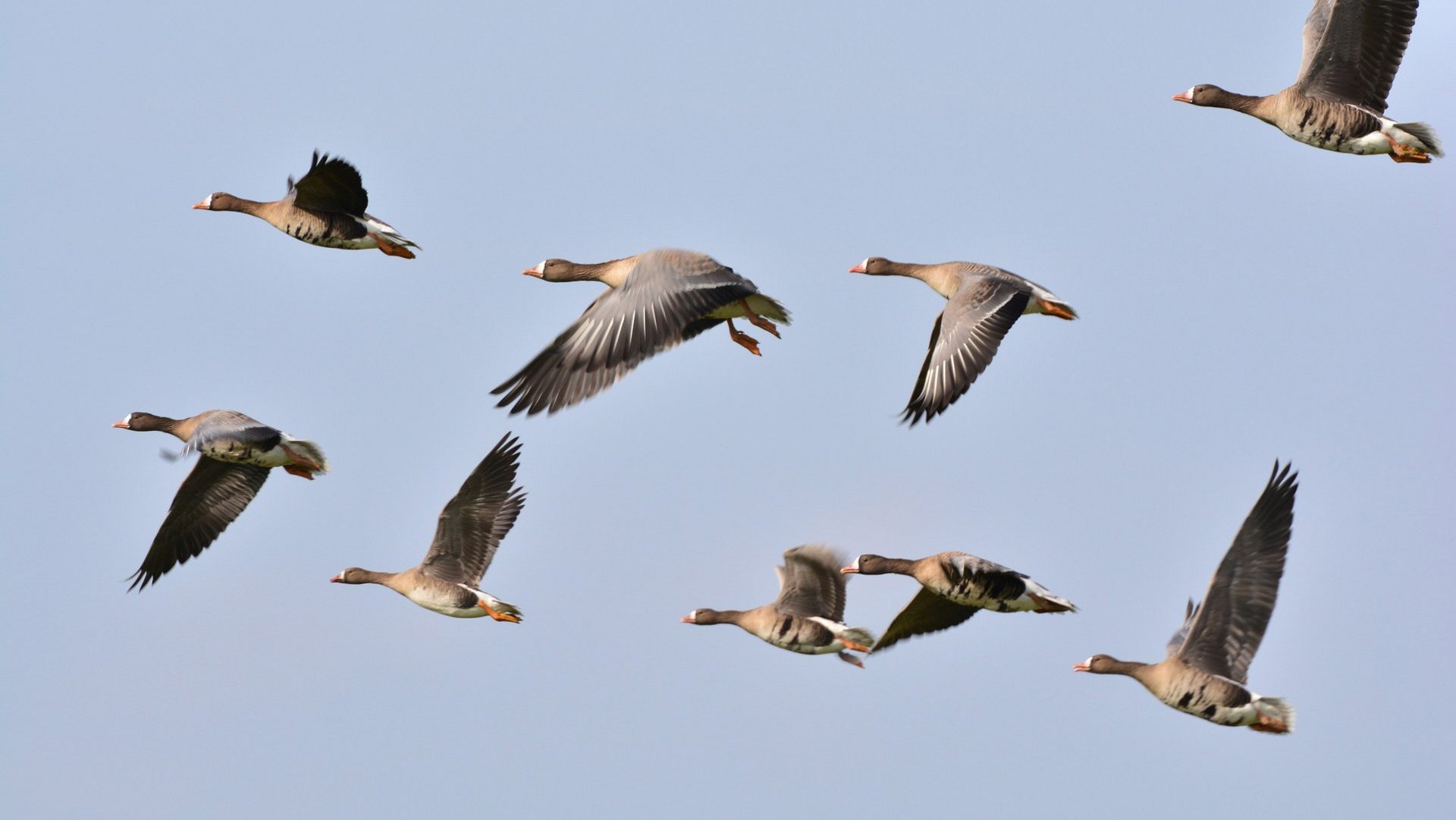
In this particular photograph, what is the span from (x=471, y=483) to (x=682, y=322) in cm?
860

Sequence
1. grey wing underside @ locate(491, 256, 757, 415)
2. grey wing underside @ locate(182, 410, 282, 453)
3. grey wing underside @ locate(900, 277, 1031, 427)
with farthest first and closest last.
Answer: grey wing underside @ locate(182, 410, 282, 453) < grey wing underside @ locate(900, 277, 1031, 427) < grey wing underside @ locate(491, 256, 757, 415)

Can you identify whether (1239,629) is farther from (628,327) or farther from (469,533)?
(469,533)

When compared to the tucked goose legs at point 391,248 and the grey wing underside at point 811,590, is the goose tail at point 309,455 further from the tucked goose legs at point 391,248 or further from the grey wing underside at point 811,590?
the grey wing underside at point 811,590

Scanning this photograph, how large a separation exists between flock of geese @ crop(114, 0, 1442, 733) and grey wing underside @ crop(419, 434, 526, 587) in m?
0.02

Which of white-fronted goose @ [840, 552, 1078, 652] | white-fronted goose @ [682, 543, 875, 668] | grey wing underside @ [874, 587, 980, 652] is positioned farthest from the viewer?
white-fronted goose @ [682, 543, 875, 668]

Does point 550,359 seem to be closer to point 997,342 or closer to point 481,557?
point 997,342

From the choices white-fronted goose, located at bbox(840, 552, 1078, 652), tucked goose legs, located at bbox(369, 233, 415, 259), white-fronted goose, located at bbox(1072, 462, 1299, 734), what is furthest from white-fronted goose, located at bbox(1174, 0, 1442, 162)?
tucked goose legs, located at bbox(369, 233, 415, 259)

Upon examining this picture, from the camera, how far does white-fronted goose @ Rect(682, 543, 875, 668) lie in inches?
942

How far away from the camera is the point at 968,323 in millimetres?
20203

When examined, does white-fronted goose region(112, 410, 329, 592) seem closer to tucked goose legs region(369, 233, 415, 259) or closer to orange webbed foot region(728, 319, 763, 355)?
tucked goose legs region(369, 233, 415, 259)

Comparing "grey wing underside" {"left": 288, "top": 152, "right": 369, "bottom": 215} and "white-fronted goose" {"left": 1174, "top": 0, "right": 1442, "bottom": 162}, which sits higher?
"white-fronted goose" {"left": 1174, "top": 0, "right": 1442, "bottom": 162}

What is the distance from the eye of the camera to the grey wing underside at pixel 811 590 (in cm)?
2438

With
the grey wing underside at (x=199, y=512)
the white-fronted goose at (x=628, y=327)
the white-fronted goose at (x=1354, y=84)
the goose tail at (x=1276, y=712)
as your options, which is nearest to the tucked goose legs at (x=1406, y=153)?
the white-fronted goose at (x=1354, y=84)

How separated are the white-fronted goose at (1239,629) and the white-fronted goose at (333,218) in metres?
9.98
